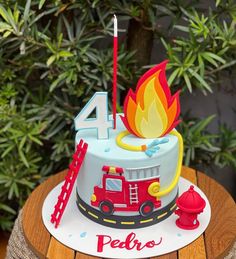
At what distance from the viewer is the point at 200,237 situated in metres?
1.27

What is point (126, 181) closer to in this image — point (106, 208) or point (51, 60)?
point (106, 208)

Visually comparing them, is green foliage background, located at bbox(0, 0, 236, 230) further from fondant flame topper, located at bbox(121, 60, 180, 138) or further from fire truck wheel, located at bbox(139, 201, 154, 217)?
fire truck wheel, located at bbox(139, 201, 154, 217)

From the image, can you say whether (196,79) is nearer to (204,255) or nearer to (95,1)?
(95,1)

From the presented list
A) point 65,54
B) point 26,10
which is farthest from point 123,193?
point 26,10

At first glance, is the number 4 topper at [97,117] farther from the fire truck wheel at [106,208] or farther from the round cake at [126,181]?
the fire truck wheel at [106,208]

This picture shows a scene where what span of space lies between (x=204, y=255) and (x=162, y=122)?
333 millimetres

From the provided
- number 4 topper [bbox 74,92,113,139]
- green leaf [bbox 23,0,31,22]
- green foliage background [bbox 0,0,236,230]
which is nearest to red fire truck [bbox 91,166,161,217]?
number 4 topper [bbox 74,92,113,139]

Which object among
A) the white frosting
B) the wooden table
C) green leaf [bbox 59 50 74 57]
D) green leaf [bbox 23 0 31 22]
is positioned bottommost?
the wooden table

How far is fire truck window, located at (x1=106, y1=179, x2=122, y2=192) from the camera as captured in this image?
1.23 metres

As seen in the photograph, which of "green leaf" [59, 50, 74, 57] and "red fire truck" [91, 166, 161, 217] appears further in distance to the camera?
"green leaf" [59, 50, 74, 57]

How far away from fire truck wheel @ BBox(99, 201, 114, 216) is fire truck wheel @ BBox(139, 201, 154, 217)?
0.23 feet

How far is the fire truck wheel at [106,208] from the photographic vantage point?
49.5 inches

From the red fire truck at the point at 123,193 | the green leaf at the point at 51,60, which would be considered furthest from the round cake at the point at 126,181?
the green leaf at the point at 51,60

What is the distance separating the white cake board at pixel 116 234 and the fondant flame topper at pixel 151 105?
25 centimetres
